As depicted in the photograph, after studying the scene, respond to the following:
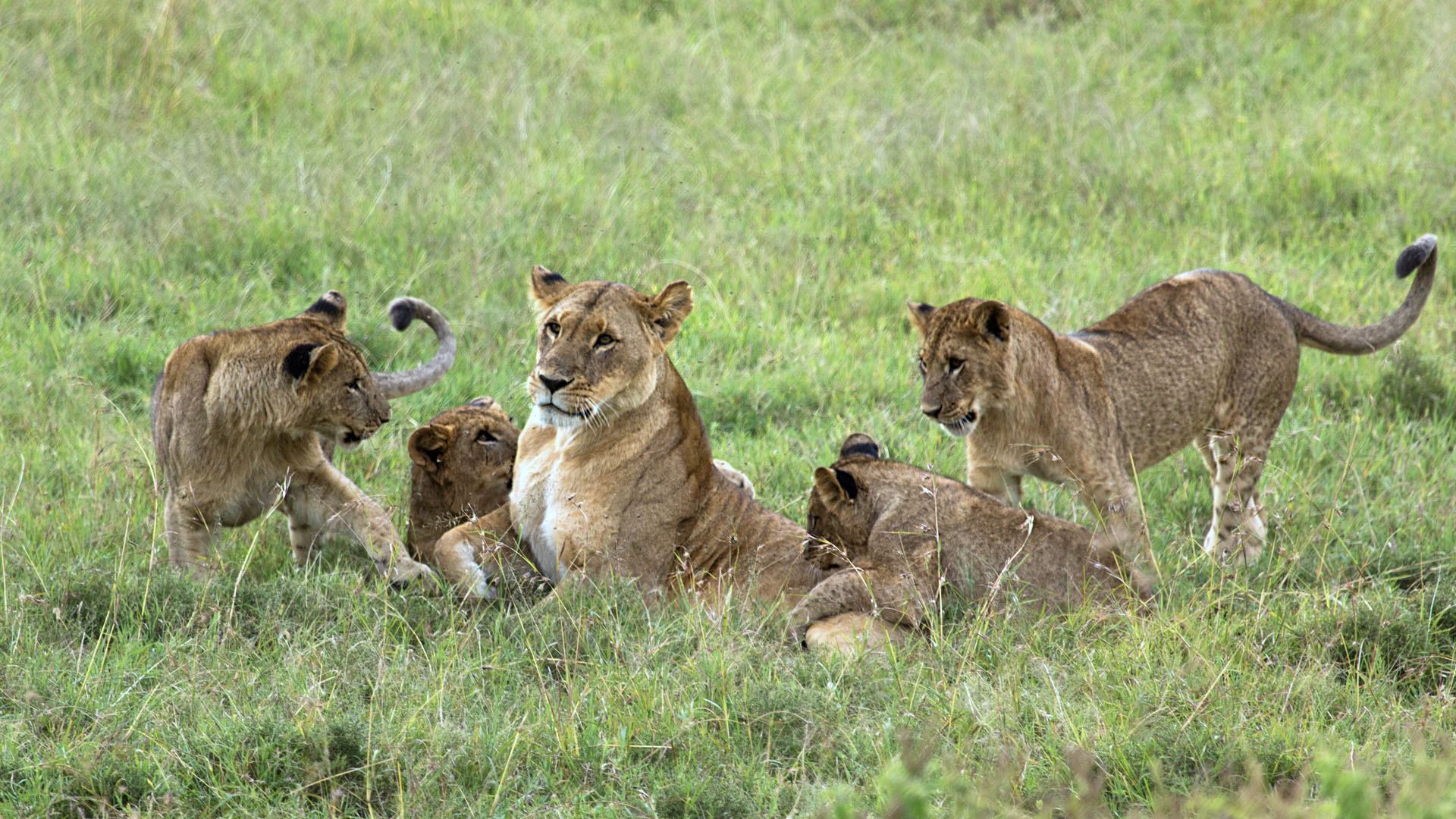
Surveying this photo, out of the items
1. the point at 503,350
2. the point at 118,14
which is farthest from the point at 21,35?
the point at 503,350

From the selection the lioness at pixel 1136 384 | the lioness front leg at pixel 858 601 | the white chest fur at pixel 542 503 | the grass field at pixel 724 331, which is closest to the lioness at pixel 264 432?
the grass field at pixel 724 331

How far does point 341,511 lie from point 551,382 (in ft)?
3.24

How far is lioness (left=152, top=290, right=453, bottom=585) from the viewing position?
5.25 metres

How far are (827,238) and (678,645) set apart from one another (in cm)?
440

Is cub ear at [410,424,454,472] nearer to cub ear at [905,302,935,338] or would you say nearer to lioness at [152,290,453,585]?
lioness at [152,290,453,585]

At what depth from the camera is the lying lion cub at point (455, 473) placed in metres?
5.69

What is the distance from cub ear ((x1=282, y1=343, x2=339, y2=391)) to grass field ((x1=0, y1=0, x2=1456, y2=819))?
72 cm

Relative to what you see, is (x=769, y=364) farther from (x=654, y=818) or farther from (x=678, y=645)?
(x=654, y=818)

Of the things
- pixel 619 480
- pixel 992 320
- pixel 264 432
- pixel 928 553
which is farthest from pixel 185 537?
pixel 992 320

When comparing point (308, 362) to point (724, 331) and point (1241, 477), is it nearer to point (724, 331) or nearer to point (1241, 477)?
point (724, 331)

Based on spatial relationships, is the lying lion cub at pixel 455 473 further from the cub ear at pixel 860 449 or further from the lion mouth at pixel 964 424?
the lion mouth at pixel 964 424

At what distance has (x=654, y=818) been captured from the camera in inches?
146

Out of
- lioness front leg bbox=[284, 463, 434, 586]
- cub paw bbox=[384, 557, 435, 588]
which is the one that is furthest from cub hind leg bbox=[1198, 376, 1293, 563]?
lioness front leg bbox=[284, 463, 434, 586]

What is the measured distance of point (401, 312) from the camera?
19.8ft
